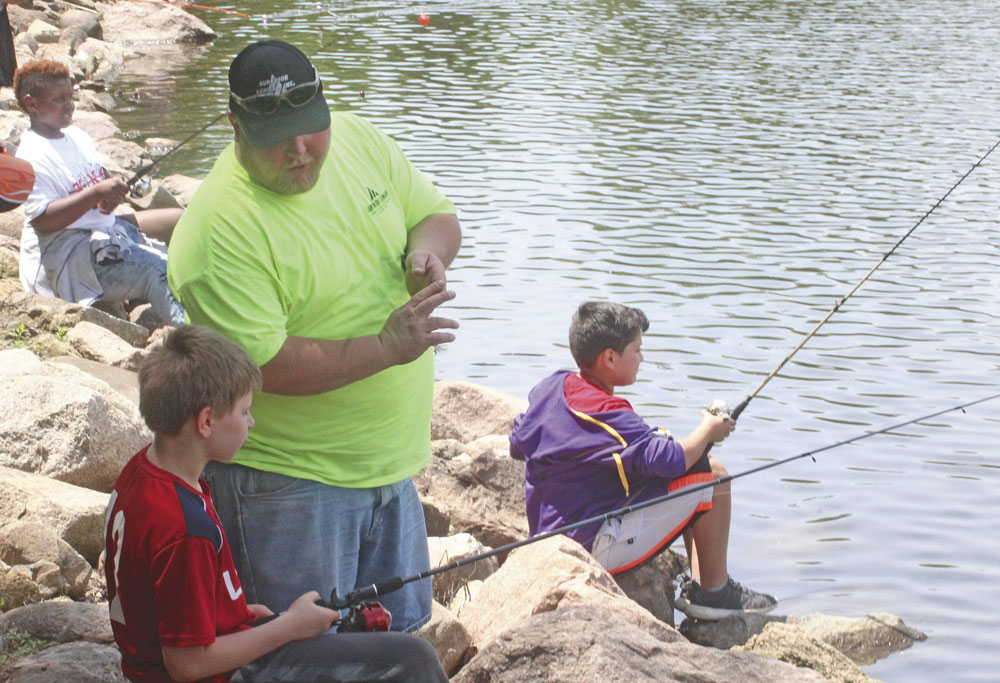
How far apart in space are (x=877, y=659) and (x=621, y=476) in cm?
109

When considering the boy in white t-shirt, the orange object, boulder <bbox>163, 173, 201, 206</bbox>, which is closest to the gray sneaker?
the orange object

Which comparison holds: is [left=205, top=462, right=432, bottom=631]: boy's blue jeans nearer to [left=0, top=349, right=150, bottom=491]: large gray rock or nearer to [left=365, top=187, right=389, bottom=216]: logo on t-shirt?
[left=365, top=187, right=389, bottom=216]: logo on t-shirt

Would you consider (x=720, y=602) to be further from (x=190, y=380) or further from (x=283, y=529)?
(x=190, y=380)

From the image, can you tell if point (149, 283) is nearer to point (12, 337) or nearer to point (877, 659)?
point (12, 337)

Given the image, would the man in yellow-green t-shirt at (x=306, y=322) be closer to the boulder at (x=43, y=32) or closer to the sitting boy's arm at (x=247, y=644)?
the sitting boy's arm at (x=247, y=644)

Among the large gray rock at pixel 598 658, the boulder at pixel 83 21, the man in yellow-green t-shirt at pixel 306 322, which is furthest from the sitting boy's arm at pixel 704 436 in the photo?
the boulder at pixel 83 21

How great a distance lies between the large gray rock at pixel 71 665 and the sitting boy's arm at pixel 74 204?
3462 millimetres

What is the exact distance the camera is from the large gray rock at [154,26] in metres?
20.4

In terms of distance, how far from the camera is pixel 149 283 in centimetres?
636

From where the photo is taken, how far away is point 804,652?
3.83 meters

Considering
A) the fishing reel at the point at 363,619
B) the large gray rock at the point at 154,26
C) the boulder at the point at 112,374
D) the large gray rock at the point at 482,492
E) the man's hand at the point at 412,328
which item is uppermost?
the man's hand at the point at 412,328

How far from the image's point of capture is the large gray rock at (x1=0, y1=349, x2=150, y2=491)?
13.3ft

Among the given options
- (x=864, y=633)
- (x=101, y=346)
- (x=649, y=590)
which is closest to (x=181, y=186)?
(x=101, y=346)

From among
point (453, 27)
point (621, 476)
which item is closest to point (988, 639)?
point (621, 476)
